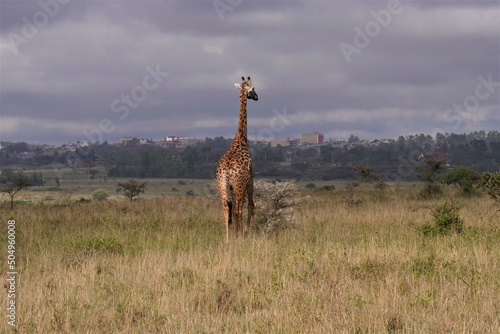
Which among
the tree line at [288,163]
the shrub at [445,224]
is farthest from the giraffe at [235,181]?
the tree line at [288,163]

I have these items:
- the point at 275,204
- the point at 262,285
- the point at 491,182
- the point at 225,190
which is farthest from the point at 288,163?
the point at 262,285

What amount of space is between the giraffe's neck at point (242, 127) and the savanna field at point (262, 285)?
220cm

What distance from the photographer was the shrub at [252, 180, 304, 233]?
15008mm

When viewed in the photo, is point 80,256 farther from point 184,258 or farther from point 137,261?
point 184,258

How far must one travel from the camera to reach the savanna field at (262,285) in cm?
662

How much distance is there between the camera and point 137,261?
10.5 meters

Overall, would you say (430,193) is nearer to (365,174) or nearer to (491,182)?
(365,174)

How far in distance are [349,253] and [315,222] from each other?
651 centimetres

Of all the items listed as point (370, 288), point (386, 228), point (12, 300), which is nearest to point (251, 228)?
point (386, 228)

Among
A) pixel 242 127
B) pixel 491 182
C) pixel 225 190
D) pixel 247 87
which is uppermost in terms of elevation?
pixel 247 87

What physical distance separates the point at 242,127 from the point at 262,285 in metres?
5.83

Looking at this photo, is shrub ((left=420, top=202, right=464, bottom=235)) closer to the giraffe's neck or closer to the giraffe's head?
the giraffe's neck

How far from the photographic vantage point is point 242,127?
1360 cm

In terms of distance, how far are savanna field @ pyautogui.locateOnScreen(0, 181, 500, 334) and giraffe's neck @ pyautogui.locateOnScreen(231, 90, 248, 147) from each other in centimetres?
220
